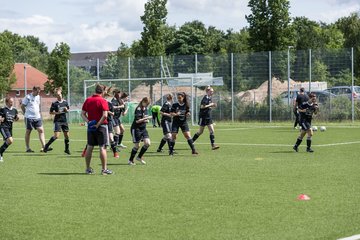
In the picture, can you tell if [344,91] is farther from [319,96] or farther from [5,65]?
[5,65]

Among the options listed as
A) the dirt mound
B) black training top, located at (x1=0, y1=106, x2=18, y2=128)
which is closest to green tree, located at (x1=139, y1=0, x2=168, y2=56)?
the dirt mound

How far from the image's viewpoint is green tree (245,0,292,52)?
50.4 m

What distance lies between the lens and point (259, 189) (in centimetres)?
1320

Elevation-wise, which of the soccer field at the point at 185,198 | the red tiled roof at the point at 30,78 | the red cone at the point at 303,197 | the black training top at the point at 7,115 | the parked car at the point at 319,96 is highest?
the red tiled roof at the point at 30,78

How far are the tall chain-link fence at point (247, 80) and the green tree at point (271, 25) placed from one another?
3715mm

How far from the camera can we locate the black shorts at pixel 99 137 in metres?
16.1

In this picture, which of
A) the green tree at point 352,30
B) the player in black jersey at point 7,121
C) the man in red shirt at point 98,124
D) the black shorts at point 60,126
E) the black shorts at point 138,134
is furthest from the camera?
the green tree at point 352,30

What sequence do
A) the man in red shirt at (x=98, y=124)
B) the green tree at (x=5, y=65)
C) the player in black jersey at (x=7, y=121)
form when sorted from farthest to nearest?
1. the green tree at (x=5, y=65)
2. the player in black jersey at (x=7, y=121)
3. the man in red shirt at (x=98, y=124)

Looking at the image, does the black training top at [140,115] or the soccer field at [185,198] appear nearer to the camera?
the soccer field at [185,198]

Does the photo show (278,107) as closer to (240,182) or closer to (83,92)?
(83,92)

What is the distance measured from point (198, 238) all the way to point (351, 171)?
8.19 m

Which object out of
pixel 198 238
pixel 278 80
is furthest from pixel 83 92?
pixel 198 238

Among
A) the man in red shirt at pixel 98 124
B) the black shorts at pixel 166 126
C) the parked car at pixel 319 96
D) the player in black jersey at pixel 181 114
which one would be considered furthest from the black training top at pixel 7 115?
the parked car at pixel 319 96

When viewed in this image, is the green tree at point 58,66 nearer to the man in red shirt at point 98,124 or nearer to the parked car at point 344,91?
the parked car at point 344,91
